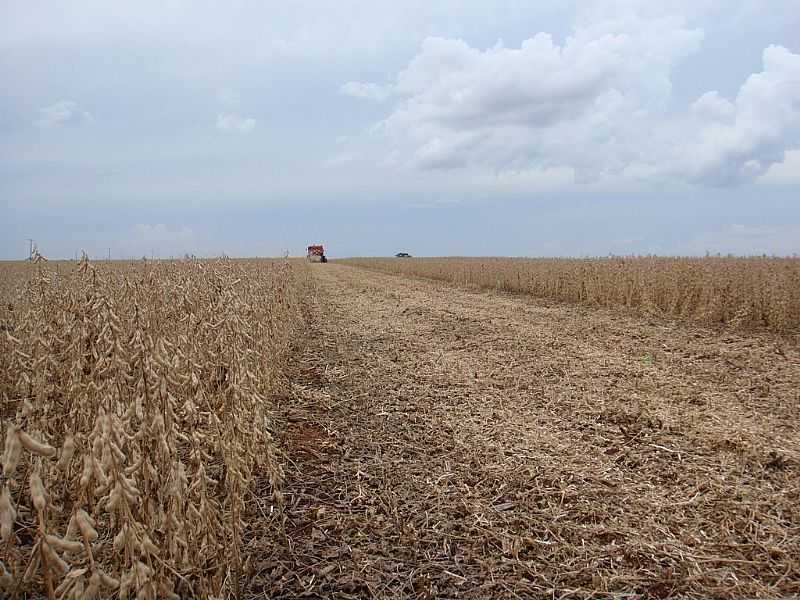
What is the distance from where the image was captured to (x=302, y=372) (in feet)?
22.7

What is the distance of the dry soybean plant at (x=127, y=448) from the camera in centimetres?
164

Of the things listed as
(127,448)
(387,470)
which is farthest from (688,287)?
(127,448)

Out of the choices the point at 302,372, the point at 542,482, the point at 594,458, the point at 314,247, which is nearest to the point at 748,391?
the point at 594,458

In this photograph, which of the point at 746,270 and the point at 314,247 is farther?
the point at 314,247

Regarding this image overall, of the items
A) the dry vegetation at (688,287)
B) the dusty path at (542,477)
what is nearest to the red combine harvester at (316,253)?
the dry vegetation at (688,287)

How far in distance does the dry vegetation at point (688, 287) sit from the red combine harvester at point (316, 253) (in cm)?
4764

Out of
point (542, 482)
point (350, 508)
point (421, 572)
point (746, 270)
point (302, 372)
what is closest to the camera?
point (421, 572)

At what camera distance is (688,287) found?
11453mm

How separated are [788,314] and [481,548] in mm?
9356

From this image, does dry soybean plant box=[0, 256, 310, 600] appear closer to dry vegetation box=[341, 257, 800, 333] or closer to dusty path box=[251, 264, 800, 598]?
dusty path box=[251, 264, 800, 598]

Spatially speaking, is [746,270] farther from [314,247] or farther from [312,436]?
[314,247]

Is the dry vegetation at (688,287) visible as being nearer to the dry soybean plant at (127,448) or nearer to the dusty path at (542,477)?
the dusty path at (542,477)

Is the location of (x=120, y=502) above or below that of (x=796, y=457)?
above

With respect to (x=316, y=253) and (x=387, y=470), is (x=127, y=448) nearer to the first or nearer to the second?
(x=387, y=470)
